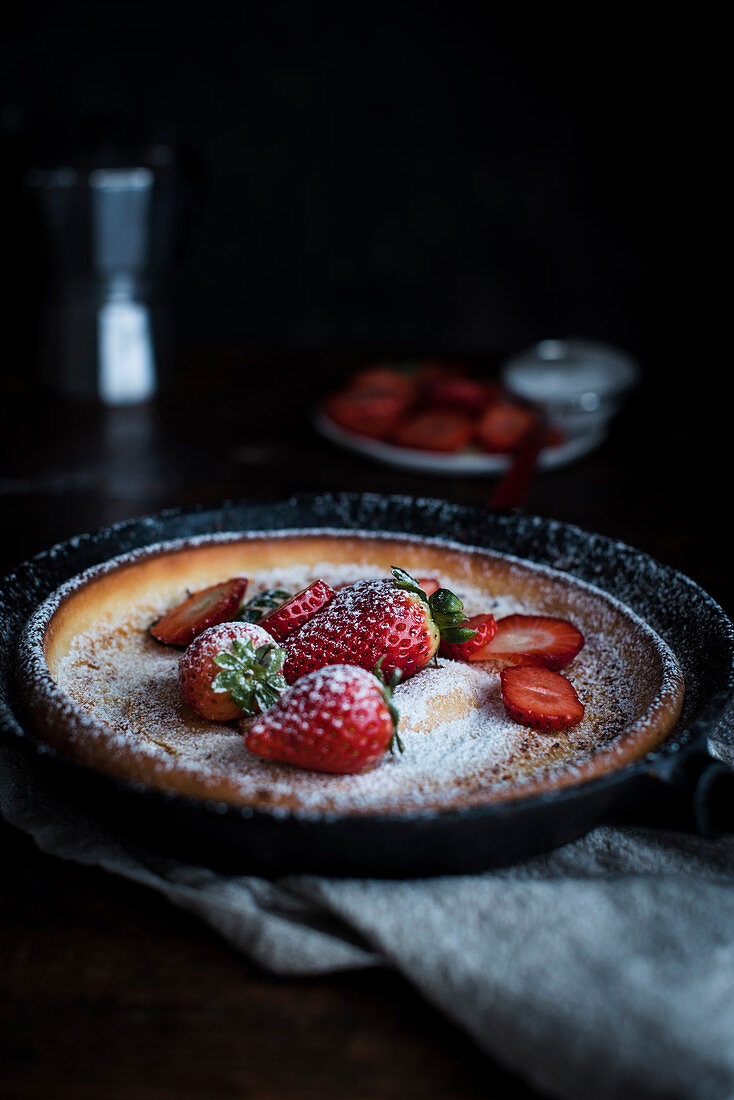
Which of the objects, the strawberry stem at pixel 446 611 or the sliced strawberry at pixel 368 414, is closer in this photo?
the strawberry stem at pixel 446 611

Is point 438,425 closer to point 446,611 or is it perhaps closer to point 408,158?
point 446,611

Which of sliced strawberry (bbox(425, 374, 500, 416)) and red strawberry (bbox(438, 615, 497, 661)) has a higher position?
red strawberry (bbox(438, 615, 497, 661))

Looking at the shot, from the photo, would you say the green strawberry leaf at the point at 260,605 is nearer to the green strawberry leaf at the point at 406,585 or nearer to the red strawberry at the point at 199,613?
the red strawberry at the point at 199,613

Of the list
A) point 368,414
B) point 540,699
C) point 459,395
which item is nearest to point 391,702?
point 540,699

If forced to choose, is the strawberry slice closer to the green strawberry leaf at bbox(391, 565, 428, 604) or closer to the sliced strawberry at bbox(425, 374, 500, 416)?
the green strawberry leaf at bbox(391, 565, 428, 604)

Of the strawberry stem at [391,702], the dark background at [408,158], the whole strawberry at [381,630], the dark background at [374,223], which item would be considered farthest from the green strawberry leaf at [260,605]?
the dark background at [408,158]

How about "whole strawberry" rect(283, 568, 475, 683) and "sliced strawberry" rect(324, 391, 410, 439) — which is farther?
"sliced strawberry" rect(324, 391, 410, 439)

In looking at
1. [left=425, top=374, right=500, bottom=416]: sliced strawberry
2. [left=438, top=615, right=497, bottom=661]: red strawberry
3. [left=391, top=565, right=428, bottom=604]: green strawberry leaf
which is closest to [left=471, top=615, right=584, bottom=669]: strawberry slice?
[left=438, top=615, right=497, bottom=661]: red strawberry
